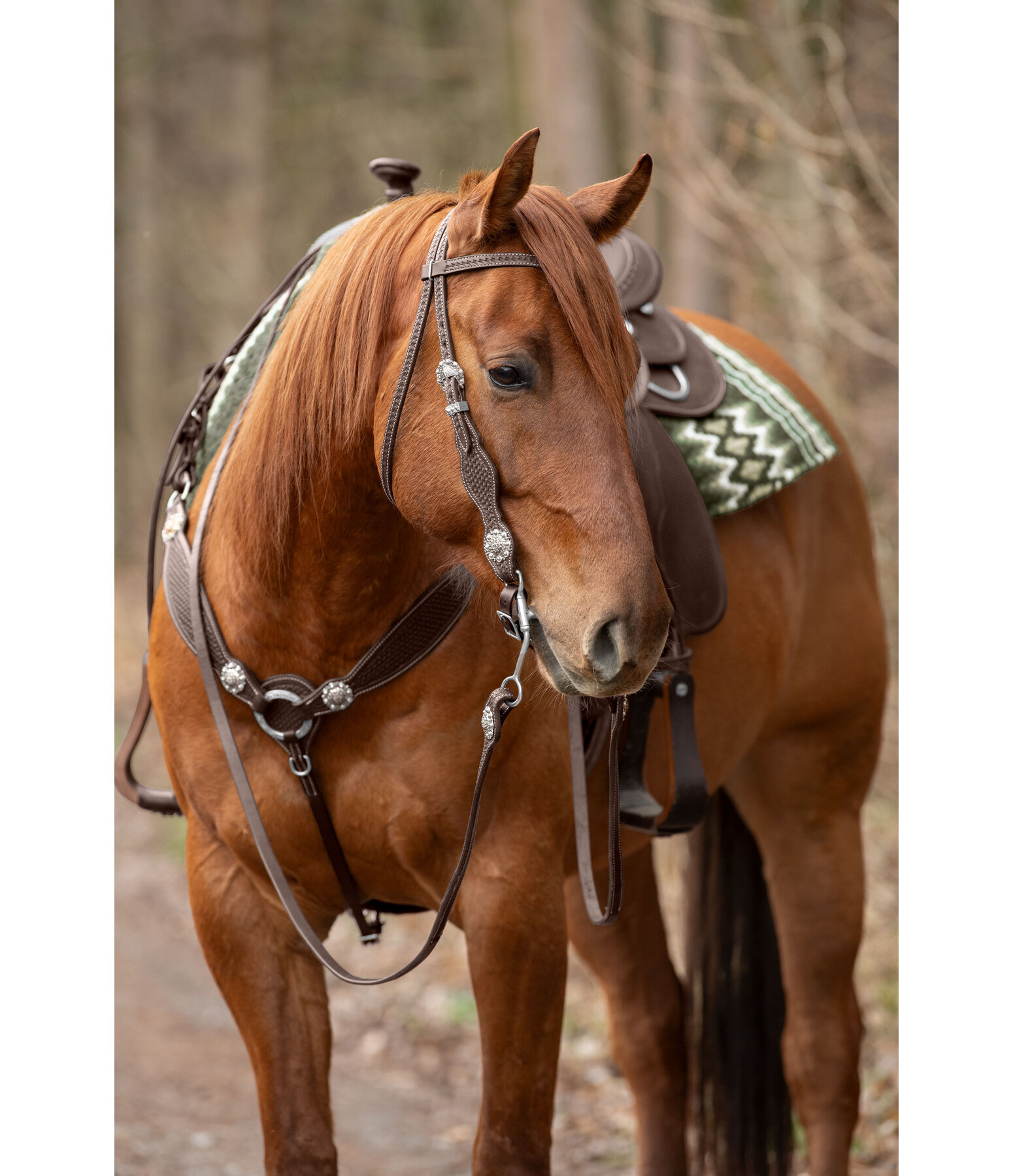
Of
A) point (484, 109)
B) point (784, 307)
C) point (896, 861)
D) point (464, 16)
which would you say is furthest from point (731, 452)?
point (464, 16)

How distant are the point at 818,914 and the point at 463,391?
1863mm

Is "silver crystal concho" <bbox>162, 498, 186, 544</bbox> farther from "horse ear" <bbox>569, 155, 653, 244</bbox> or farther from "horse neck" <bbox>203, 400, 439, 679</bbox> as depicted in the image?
"horse ear" <bbox>569, 155, 653, 244</bbox>

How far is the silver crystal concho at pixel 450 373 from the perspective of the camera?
1486 mm

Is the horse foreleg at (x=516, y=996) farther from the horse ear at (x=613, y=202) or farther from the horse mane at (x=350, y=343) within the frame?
the horse ear at (x=613, y=202)

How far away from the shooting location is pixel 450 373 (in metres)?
1.49

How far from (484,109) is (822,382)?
10.9 ft

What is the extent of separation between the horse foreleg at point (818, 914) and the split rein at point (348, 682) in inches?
40.6

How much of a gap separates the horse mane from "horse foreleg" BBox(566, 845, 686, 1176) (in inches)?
62.0

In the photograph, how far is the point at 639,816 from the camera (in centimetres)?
228

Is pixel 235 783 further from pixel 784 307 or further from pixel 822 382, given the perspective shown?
pixel 784 307

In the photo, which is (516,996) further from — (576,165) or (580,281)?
(576,165)

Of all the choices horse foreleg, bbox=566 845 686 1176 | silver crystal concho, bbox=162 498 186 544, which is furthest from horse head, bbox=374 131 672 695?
horse foreleg, bbox=566 845 686 1176

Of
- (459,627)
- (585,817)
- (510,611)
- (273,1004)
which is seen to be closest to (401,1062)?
(273,1004)

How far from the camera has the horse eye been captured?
1.47 metres
